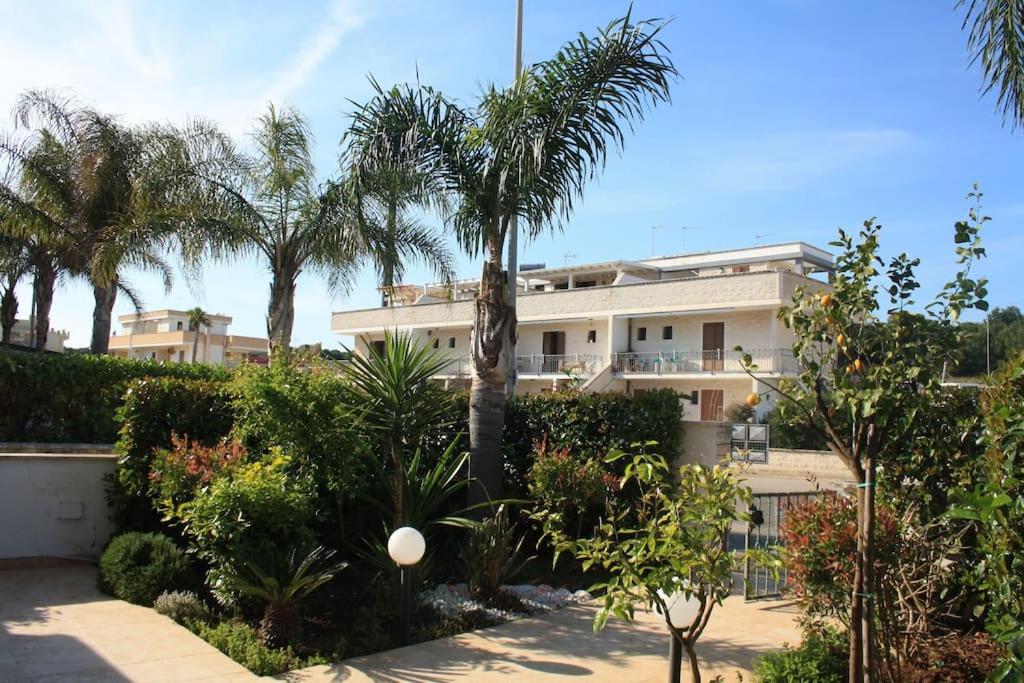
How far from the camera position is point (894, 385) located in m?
4.49

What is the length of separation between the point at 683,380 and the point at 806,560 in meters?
32.0

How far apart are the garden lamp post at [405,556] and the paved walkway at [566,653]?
23 centimetres

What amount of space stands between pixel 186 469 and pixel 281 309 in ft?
24.7

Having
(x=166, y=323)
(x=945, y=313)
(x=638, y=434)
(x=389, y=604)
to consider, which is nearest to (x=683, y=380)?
(x=638, y=434)

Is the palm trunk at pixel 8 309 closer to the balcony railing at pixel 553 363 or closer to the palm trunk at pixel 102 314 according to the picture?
the palm trunk at pixel 102 314

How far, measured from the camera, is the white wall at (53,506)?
9.32 meters

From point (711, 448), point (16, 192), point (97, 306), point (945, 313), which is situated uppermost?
point (16, 192)

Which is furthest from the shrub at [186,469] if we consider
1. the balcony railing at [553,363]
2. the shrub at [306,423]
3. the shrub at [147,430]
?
the balcony railing at [553,363]

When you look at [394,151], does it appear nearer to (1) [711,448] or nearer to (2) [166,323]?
(1) [711,448]

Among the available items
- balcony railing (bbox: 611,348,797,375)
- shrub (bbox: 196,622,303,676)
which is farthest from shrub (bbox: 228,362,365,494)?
balcony railing (bbox: 611,348,797,375)

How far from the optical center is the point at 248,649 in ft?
21.7

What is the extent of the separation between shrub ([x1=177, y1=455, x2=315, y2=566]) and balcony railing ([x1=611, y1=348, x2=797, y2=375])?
27903 mm

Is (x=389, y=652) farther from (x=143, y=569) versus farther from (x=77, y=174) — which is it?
(x=77, y=174)

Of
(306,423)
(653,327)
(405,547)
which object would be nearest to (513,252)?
(306,423)
